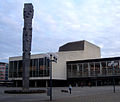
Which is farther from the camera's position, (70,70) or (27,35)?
(70,70)

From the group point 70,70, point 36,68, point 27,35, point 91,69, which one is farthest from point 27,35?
point 70,70

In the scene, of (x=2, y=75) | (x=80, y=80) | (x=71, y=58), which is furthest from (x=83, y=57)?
(x=2, y=75)

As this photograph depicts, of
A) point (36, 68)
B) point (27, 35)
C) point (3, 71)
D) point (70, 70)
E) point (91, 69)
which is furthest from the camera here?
point (3, 71)

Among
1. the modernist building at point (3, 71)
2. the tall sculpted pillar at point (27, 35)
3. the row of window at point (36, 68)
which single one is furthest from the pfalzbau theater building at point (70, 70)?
the modernist building at point (3, 71)

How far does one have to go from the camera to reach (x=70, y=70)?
78.0 metres

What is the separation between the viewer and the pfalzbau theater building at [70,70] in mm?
70500

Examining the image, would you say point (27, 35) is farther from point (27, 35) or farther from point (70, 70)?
point (70, 70)

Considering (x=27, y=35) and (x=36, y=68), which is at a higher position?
(x=27, y=35)

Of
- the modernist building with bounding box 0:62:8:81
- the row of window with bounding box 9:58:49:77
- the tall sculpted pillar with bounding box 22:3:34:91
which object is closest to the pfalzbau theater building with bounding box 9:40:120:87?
the row of window with bounding box 9:58:49:77

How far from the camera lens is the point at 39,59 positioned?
74562 millimetres

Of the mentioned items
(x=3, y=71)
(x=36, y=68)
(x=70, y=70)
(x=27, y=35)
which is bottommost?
(x=3, y=71)

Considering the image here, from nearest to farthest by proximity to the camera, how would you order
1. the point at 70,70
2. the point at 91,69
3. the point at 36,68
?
the point at 91,69 < the point at 36,68 < the point at 70,70

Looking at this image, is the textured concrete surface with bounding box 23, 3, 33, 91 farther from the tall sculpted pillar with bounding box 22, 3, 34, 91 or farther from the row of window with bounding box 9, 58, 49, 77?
the row of window with bounding box 9, 58, 49, 77

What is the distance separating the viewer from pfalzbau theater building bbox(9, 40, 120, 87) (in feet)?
231
